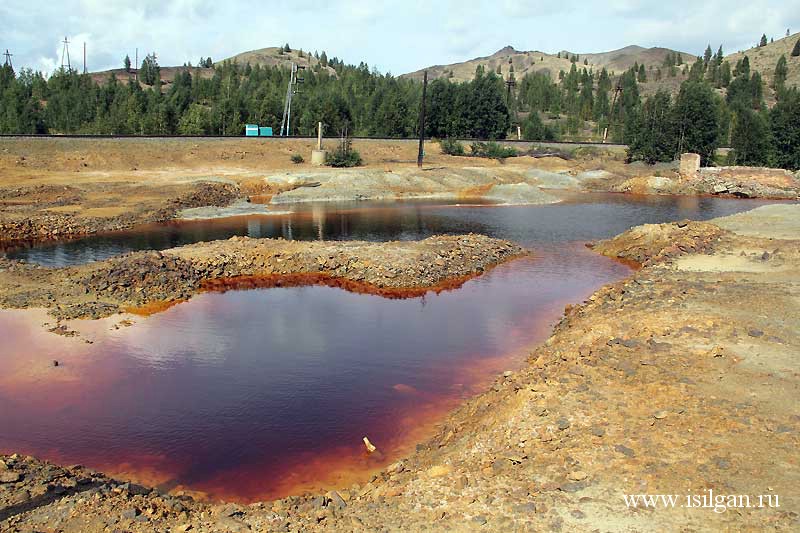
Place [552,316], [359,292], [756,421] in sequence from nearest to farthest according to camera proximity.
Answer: [756,421] < [552,316] < [359,292]

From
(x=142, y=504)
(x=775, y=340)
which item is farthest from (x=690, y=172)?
(x=142, y=504)

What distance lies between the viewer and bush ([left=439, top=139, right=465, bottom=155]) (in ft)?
263

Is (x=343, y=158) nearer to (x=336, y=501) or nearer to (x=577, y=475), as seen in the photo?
(x=336, y=501)

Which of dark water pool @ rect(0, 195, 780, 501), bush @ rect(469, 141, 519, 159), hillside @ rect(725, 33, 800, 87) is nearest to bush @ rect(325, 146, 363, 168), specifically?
bush @ rect(469, 141, 519, 159)

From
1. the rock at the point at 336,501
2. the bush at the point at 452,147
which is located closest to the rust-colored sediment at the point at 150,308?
the rock at the point at 336,501

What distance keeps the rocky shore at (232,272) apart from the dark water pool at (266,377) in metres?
1.33

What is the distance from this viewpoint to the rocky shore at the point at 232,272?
24.6 m

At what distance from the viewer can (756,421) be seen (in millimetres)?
11445

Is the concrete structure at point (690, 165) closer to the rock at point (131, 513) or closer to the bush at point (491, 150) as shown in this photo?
the bush at point (491, 150)

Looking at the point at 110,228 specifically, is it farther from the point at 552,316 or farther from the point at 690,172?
the point at 690,172

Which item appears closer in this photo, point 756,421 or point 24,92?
point 756,421

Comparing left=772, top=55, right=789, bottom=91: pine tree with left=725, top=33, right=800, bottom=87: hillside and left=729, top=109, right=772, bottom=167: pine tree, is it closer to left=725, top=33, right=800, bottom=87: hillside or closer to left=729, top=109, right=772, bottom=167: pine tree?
left=725, top=33, right=800, bottom=87: hillside

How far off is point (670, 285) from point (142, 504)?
1886 centimetres

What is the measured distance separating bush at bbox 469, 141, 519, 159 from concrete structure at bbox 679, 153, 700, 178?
20.4m
